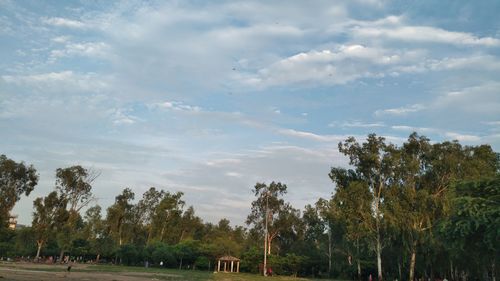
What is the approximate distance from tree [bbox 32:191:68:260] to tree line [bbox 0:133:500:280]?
0.17 m

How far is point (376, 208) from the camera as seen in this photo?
49.8 meters

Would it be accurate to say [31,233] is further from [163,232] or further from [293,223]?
[293,223]

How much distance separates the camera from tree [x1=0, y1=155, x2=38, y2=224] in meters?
69.9

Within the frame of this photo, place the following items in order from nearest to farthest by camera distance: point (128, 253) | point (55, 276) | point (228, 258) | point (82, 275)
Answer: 1. point (55, 276)
2. point (82, 275)
3. point (228, 258)
4. point (128, 253)

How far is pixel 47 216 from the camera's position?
70.7 meters

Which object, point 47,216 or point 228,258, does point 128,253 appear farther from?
point 228,258

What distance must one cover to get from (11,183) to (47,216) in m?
8.19

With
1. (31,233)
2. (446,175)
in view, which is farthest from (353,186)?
(31,233)

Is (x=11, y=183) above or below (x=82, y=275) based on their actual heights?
above

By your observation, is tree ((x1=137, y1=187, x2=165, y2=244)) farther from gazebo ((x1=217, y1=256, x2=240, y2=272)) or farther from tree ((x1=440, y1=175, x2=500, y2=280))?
tree ((x1=440, y1=175, x2=500, y2=280))

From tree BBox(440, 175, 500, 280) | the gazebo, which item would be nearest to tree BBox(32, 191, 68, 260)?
the gazebo

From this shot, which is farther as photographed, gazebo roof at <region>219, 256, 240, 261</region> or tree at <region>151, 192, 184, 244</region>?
tree at <region>151, 192, 184, 244</region>

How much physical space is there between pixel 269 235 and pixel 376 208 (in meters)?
34.4

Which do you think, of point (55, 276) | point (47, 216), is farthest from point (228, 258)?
point (55, 276)
